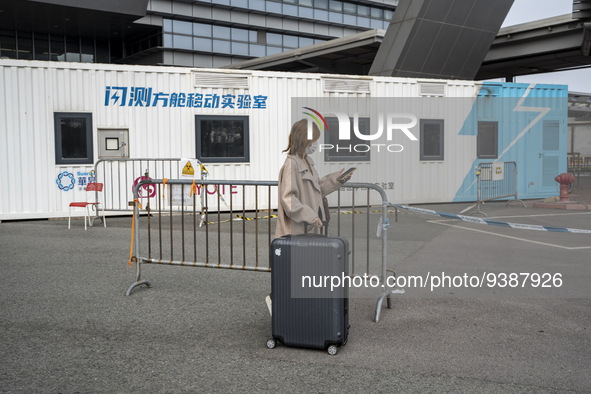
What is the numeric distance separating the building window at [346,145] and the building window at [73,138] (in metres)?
5.94

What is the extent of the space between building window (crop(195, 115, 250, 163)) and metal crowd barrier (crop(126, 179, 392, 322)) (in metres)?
0.89

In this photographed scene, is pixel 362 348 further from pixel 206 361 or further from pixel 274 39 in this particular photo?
pixel 274 39

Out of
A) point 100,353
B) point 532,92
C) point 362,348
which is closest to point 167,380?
point 100,353

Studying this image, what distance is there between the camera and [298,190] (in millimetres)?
5297

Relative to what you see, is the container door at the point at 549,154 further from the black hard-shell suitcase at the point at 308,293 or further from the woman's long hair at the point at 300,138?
the black hard-shell suitcase at the point at 308,293

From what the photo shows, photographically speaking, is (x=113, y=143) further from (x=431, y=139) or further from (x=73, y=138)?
(x=431, y=139)

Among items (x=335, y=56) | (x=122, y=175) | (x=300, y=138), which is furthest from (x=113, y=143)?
(x=335, y=56)

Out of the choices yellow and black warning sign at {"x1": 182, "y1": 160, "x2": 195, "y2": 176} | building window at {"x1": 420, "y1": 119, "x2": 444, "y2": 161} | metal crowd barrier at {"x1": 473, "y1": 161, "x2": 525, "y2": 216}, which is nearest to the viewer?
yellow and black warning sign at {"x1": 182, "y1": 160, "x2": 195, "y2": 176}

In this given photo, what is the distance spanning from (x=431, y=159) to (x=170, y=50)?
46.8 meters

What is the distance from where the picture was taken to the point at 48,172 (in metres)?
13.0

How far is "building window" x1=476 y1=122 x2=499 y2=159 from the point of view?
57.0ft

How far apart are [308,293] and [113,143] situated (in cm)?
988

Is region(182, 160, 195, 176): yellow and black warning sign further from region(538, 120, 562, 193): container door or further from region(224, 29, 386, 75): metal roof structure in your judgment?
region(224, 29, 386, 75): metal roof structure

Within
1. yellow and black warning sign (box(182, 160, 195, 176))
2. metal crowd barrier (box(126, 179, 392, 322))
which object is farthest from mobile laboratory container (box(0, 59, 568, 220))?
metal crowd barrier (box(126, 179, 392, 322))
